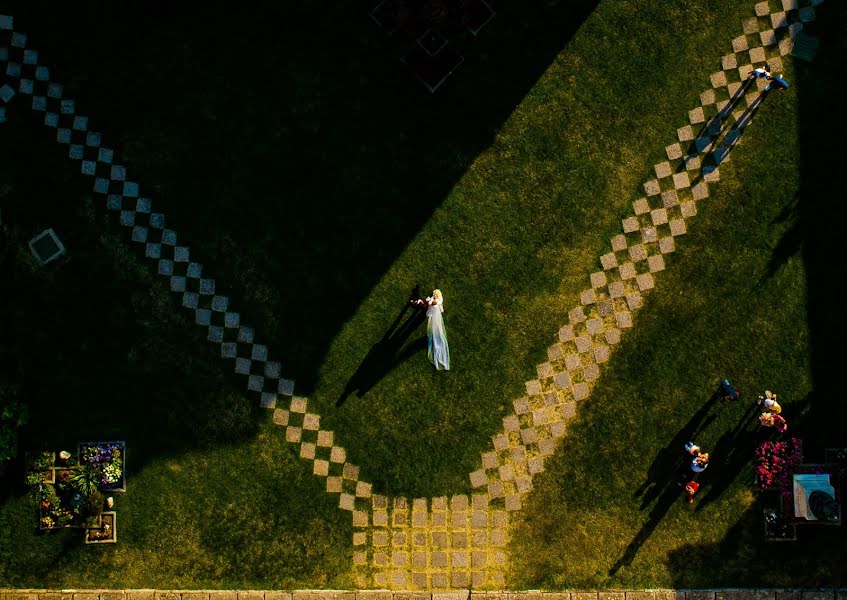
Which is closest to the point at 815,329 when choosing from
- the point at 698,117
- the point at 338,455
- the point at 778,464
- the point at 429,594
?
the point at 778,464

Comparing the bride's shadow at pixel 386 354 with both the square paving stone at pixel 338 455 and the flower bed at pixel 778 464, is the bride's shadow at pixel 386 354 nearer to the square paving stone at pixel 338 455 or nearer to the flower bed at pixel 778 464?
the square paving stone at pixel 338 455

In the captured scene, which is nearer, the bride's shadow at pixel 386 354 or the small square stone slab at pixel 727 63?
the bride's shadow at pixel 386 354

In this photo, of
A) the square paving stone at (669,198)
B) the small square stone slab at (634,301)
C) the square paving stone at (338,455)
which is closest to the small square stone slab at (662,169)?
the square paving stone at (669,198)

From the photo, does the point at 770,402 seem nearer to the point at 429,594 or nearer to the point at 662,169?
the point at 662,169

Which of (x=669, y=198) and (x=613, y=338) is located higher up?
(x=669, y=198)

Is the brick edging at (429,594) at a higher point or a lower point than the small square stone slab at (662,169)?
lower

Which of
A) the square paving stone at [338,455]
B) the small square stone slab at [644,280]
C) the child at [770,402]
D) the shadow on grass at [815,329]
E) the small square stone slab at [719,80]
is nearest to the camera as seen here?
the child at [770,402]
